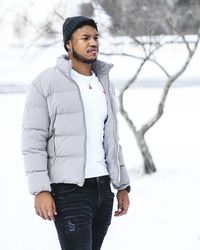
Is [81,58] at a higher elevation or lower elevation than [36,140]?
higher

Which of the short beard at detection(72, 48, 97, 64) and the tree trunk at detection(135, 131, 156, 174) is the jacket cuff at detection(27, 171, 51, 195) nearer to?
the short beard at detection(72, 48, 97, 64)

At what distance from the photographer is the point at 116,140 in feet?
6.39

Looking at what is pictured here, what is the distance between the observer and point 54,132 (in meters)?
1.80

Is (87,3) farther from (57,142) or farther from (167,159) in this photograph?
(57,142)

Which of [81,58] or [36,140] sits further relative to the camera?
[81,58]

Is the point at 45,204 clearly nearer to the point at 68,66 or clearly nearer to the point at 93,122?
the point at 93,122

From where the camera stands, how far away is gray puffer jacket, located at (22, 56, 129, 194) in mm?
1748

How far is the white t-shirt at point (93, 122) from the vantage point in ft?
6.02

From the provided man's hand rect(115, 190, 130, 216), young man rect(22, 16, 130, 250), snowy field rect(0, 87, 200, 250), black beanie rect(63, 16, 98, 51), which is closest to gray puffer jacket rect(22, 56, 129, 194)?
young man rect(22, 16, 130, 250)

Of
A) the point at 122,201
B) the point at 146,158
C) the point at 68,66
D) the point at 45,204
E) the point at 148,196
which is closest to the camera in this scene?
the point at 45,204

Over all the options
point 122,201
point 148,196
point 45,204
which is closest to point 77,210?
point 45,204

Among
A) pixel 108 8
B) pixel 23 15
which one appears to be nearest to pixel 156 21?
pixel 108 8

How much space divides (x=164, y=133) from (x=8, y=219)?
4.49m

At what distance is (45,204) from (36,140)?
0.25m
